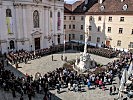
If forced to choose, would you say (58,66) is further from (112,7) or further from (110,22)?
(112,7)

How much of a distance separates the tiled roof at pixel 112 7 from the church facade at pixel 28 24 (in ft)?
32.4

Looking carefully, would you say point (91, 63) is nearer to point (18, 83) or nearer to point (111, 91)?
point (111, 91)

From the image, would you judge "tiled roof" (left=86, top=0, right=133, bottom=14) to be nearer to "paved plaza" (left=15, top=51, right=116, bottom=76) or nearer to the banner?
"paved plaza" (left=15, top=51, right=116, bottom=76)

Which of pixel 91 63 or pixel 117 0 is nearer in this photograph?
pixel 91 63

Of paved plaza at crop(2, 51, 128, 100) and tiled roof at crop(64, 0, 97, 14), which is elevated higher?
tiled roof at crop(64, 0, 97, 14)

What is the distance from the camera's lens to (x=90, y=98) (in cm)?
2133

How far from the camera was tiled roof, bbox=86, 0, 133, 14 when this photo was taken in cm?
4531

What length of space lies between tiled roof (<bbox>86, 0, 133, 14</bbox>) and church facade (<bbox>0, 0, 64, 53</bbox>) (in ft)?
32.4

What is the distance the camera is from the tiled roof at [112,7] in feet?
149

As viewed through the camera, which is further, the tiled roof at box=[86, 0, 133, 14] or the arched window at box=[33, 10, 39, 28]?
the tiled roof at box=[86, 0, 133, 14]

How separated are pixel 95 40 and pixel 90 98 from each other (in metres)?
32.7

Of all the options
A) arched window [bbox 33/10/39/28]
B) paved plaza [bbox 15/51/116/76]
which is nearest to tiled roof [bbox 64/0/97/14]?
arched window [bbox 33/10/39/28]

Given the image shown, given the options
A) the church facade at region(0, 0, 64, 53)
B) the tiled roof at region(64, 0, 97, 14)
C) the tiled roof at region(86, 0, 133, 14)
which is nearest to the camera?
the church facade at region(0, 0, 64, 53)

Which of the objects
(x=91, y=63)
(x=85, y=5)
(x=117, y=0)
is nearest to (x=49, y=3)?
(x=85, y=5)
